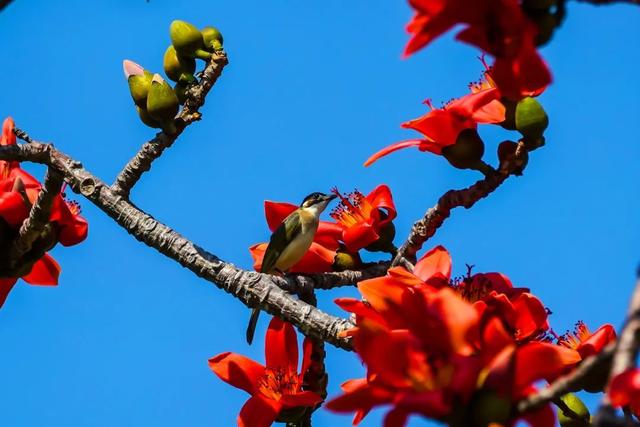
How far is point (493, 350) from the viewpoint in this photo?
4.41 feet

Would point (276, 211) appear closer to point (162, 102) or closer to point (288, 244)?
point (288, 244)

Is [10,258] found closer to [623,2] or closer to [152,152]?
[152,152]

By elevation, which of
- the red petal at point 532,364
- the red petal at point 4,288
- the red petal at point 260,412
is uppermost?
the red petal at point 4,288

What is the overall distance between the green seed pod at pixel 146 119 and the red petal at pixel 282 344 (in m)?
0.63

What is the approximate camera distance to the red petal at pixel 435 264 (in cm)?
216

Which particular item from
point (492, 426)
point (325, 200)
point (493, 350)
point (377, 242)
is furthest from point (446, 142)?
point (325, 200)

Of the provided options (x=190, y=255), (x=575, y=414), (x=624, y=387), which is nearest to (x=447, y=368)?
(x=624, y=387)

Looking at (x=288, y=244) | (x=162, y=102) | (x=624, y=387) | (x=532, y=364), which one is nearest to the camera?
(x=624, y=387)

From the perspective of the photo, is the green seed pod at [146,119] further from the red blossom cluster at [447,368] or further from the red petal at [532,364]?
the red petal at [532,364]

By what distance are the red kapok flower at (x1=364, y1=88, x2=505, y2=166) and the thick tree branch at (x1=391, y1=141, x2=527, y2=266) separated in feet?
0.39

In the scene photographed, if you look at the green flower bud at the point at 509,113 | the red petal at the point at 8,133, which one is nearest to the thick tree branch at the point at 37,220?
the red petal at the point at 8,133

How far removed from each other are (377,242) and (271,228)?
0.27 metres

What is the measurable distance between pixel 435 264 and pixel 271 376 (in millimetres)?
491

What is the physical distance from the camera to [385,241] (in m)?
2.90
